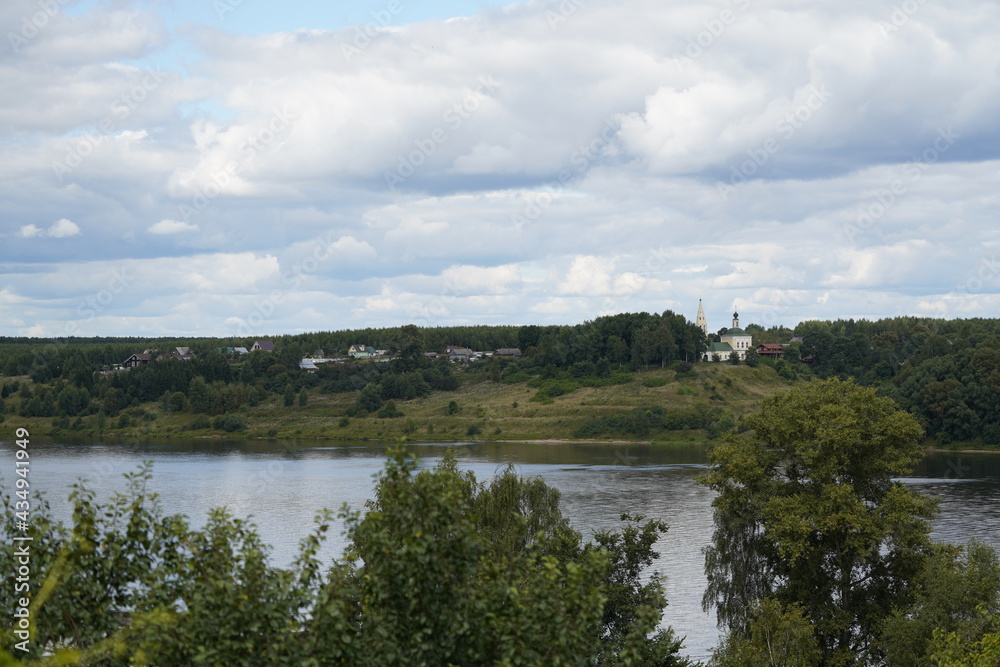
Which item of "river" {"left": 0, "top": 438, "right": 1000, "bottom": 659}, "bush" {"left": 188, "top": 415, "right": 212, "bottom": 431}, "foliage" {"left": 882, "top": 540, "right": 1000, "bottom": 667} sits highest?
"foliage" {"left": 882, "top": 540, "right": 1000, "bottom": 667}

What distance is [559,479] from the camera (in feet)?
263

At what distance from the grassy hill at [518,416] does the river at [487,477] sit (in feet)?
18.5

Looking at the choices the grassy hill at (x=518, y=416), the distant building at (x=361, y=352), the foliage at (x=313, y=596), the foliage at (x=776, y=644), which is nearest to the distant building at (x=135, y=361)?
the grassy hill at (x=518, y=416)

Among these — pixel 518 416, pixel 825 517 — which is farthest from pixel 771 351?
pixel 825 517

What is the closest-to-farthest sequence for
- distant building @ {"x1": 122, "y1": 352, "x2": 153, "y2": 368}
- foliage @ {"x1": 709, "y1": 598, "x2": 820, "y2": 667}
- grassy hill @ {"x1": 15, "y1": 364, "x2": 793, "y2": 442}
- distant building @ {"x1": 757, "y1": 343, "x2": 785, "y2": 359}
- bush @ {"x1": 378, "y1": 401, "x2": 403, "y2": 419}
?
foliage @ {"x1": 709, "y1": 598, "x2": 820, "y2": 667}, grassy hill @ {"x1": 15, "y1": 364, "x2": 793, "y2": 442}, bush @ {"x1": 378, "y1": 401, "x2": 403, "y2": 419}, distant building @ {"x1": 757, "y1": 343, "x2": 785, "y2": 359}, distant building @ {"x1": 122, "y1": 352, "x2": 153, "y2": 368}

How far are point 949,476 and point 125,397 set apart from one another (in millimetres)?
106827

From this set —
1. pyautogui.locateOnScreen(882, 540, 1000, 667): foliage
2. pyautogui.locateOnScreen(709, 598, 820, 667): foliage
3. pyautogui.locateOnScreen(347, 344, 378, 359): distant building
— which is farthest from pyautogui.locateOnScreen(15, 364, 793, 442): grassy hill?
pyautogui.locateOnScreen(882, 540, 1000, 667): foliage

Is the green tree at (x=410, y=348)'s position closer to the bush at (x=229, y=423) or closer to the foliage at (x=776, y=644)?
the bush at (x=229, y=423)

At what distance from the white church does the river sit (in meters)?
47.3

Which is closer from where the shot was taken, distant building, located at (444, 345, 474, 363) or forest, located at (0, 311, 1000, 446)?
forest, located at (0, 311, 1000, 446)

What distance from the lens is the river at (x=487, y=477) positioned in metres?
52.5

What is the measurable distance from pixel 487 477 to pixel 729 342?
10971 cm

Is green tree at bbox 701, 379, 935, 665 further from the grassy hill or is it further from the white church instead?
the white church

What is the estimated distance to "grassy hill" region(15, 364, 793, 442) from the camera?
11931 cm
